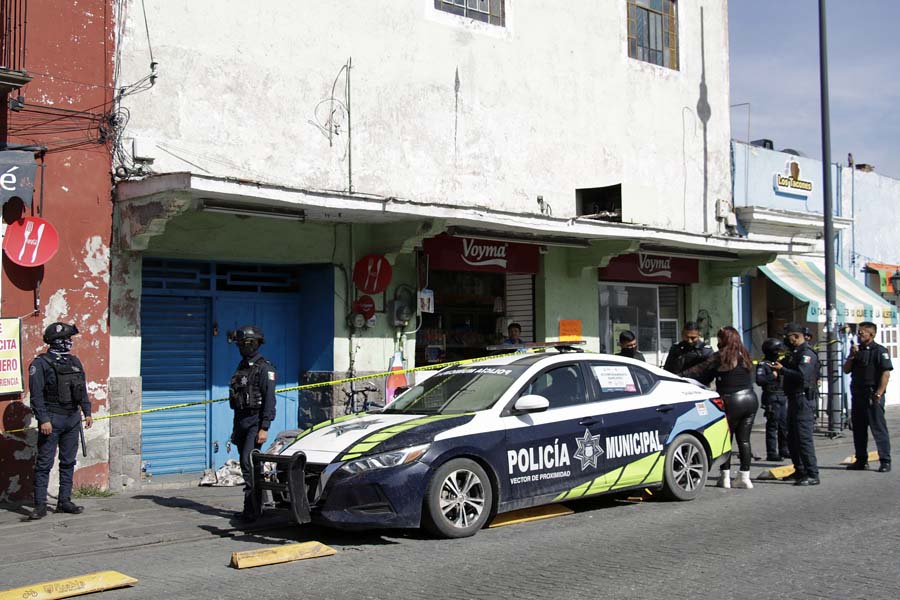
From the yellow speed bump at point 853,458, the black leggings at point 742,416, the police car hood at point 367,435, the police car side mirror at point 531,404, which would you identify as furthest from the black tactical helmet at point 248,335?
the yellow speed bump at point 853,458

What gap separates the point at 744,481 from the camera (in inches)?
429

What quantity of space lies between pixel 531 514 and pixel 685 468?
1798mm

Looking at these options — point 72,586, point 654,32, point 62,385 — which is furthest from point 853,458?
point 72,586

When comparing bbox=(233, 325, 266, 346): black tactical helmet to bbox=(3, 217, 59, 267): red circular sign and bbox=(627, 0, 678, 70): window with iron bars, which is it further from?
bbox=(627, 0, 678, 70): window with iron bars

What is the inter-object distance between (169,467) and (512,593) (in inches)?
288

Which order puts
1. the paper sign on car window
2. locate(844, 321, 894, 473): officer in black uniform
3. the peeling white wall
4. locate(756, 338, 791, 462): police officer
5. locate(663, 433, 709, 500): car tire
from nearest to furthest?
the paper sign on car window, locate(663, 433, 709, 500): car tire, locate(844, 321, 894, 473): officer in black uniform, the peeling white wall, locate(756, 338, 791, 462): police officer

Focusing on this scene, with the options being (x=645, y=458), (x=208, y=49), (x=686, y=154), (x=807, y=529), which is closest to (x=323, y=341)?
(x=208, y=49)

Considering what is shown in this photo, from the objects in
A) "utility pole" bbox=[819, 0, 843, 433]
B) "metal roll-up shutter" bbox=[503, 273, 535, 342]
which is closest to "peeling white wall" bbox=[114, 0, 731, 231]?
"metal roll-up shutter" bbox=[503, 273, 535, 342]

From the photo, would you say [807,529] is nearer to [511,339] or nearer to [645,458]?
[645,458]

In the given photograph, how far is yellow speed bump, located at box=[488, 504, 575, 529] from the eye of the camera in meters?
8.99

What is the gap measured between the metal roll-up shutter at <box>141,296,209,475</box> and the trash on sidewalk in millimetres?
671

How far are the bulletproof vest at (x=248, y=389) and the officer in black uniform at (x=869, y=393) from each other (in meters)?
7.42

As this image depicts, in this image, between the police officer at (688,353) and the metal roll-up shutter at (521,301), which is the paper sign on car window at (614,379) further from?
the metal roll-up shutter at (521,301)

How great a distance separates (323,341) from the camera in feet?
43.8
